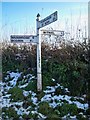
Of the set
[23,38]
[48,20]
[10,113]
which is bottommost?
[10,113]

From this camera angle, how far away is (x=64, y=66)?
2656mm

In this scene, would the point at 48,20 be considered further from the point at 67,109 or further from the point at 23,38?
the point at 67,109

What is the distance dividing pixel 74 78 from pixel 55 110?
1.44 feet

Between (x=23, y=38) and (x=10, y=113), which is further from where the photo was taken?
(x=23, y=38)

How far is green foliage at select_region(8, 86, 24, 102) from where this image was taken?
239cm

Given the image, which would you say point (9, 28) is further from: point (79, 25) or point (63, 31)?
point (79, 25)

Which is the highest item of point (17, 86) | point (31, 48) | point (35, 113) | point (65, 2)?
point (65, 2)

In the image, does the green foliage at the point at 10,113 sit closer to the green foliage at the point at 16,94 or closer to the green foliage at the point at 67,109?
the green foliage at the point at 16,94

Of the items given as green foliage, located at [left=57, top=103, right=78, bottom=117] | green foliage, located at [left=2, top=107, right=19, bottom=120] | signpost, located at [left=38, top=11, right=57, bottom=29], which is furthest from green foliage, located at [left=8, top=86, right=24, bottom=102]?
signpost, located at [left=38, top=11, right=57, bottom=29]

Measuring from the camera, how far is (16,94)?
2.45 metres

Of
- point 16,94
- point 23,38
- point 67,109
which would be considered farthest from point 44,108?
point 23,38

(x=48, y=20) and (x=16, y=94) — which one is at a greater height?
(x=48, y=20)

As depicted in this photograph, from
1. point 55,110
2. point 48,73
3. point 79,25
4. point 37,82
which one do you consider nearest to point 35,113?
point 55,110

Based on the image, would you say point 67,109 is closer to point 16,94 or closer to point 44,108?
point 44,108
